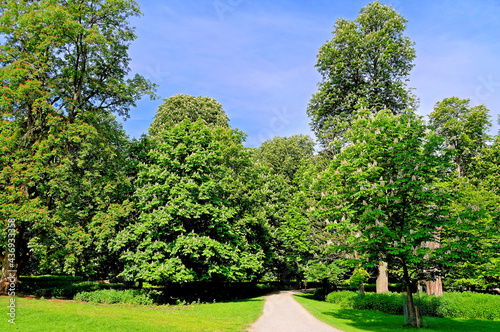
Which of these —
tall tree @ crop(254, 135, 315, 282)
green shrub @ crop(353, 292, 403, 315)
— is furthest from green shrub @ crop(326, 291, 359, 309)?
tall tree @ crop(254, 135, 315, 282)

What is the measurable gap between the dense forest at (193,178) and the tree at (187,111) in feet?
45.2

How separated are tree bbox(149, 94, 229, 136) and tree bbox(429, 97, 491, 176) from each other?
3043 cm

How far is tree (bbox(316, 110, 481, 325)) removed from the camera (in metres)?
13.9

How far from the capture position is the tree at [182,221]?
72.7 feet

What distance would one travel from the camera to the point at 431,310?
64.5 feet

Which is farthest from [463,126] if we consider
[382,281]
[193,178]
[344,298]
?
[193,178]

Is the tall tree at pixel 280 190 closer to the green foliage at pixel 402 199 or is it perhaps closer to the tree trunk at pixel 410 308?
the tree trunk at pixel 410 308

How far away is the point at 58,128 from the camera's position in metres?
21.9

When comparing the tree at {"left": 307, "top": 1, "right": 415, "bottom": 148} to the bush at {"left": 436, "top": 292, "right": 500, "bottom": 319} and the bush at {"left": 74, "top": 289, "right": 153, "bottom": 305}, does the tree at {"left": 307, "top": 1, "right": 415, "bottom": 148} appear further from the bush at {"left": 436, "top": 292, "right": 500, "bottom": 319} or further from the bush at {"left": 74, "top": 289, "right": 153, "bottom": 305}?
the bush at {"left": 74, "top": 289, "right": 153, "bottom": 305}

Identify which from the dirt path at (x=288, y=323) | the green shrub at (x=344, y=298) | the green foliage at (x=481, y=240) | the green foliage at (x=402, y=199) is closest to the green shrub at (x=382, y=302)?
the green shrub at (x=344, y=298)

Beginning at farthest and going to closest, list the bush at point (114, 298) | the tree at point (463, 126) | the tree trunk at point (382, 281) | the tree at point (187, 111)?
1. the tree at point (187, 111)
2. the tree at point (463, 126)
3. the tree trunk at point (382, 281)
4. the bush at point (114, 298)

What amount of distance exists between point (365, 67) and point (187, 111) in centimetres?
2616

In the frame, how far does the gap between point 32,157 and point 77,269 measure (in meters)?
8.86

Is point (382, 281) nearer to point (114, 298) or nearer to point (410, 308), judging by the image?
point (410, 308)
